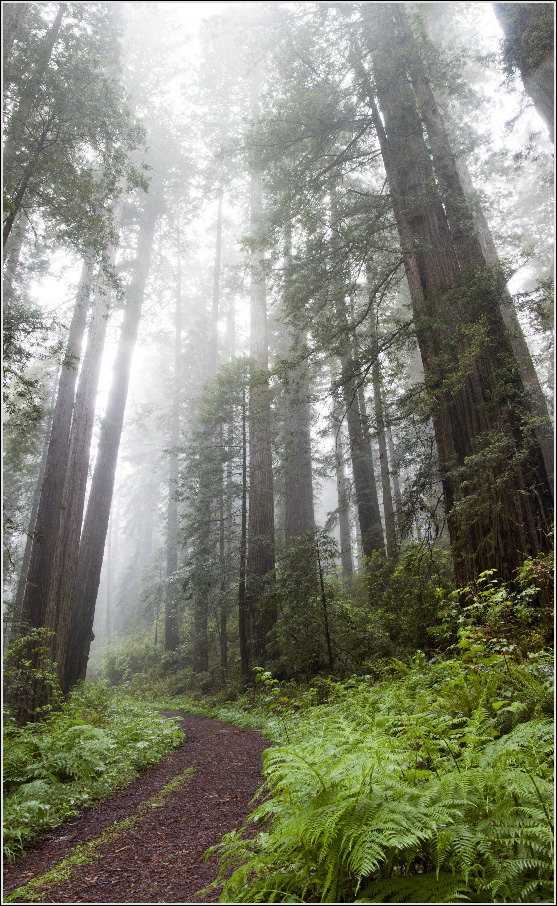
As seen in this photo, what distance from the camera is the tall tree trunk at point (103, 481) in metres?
11.2

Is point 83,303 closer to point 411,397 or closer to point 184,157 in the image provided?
point 411,397

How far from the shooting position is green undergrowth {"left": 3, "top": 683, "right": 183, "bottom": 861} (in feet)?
12.1

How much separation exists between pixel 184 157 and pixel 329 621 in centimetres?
1577

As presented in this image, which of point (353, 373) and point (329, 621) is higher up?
point (353, 373)

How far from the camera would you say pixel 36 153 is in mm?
5414

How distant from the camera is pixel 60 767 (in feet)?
14.9

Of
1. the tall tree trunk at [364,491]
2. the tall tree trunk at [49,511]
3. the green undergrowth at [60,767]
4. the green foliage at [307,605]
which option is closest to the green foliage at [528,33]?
the green undergrowth at [60,767]

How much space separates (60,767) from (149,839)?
5.04 ft

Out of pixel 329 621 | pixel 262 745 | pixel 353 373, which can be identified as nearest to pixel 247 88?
pixel 353 373

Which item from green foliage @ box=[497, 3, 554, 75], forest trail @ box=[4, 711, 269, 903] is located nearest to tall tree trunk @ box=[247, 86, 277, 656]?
forest trail @ box=[4, 711, 269, 903]

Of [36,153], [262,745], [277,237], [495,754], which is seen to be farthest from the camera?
[277,237]

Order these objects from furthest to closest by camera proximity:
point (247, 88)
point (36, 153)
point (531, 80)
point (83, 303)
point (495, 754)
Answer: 1. point (247, 88)
2. point (83, 303)
3. point (36, 153)
4. point (531, 80)
5. point (495, 754)

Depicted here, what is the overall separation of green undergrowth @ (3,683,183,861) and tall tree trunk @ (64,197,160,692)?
4.70m

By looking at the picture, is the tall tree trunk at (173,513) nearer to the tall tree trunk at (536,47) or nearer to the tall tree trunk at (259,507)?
the tall tree trunk at (259,507)
